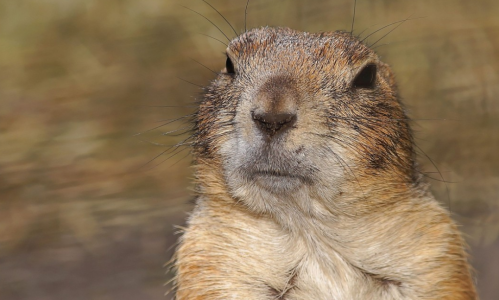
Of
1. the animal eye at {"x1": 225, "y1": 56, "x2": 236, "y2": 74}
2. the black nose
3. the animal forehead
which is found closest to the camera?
the black nose

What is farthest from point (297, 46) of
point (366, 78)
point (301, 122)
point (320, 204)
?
point (320, 204)

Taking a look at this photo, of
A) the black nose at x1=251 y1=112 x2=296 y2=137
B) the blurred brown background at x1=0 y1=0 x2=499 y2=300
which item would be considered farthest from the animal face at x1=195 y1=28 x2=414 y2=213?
the blurred brown background at x1=0 y1=0 x2=499 y2=300

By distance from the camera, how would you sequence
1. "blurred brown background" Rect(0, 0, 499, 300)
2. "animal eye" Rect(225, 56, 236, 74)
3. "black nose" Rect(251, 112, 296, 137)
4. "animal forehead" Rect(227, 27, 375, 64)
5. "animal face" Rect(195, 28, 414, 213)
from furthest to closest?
"blurred brown background" Rect(0, 0, 499, 300), "animal eye" Rect(225, 56, 236, 74), "animal forehead" Rect(227, 27, 375, 64), "animal face" Rect(195, 28, 414, 213), "black nose" Rect(251, 112, 296, 137)

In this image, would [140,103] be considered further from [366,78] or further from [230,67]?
[366,78]

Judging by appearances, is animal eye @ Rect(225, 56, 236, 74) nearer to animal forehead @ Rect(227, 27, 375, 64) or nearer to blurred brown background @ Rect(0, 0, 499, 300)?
animal forehead @ Rect(227, 27, 375, 64)

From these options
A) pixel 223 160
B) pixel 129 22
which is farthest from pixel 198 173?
pixel 129 22

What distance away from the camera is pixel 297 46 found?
533cm

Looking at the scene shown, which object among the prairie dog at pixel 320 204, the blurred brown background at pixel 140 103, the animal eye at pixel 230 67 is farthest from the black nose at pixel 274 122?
the blurred brown background at pixel 140 103

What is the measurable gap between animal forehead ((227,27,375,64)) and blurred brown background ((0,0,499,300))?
4.36 meters

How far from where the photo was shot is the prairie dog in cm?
482

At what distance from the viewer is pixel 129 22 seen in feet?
35.7

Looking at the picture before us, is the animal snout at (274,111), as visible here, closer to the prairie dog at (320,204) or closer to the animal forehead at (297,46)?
the prairie dog at (320,204)

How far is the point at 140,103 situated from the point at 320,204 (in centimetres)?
608

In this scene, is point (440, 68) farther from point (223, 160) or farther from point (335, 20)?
point (223, 160)
